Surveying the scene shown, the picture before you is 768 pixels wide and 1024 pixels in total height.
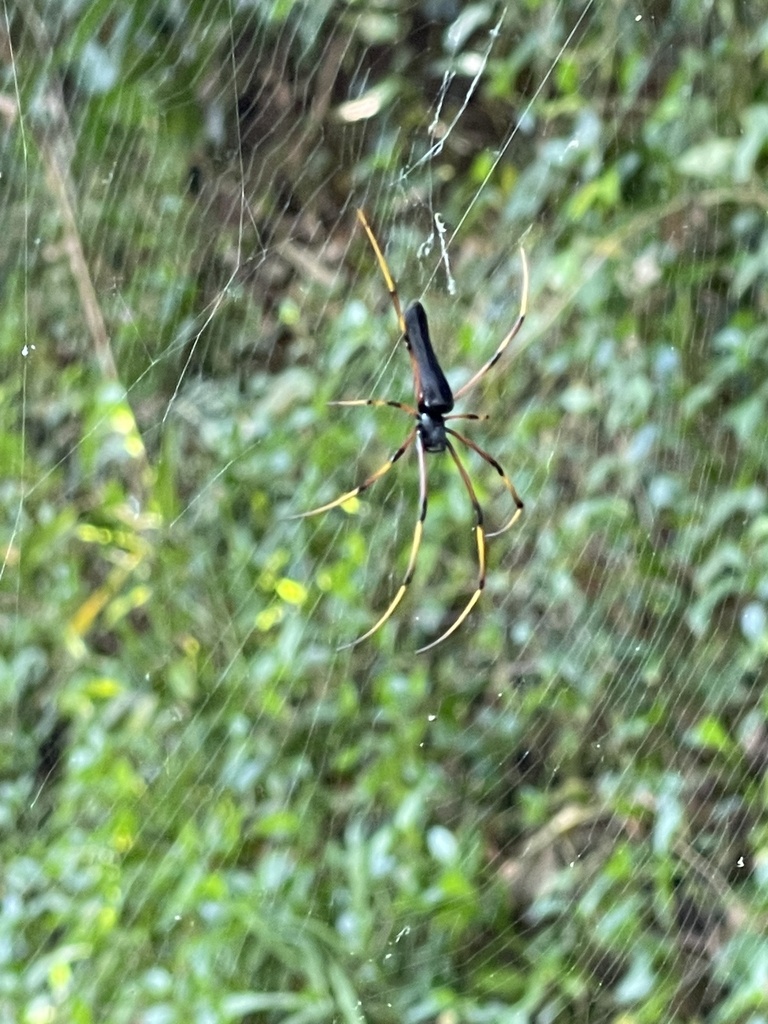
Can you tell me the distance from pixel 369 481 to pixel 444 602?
0.57 ft

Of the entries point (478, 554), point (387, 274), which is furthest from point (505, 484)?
point (387, 274)

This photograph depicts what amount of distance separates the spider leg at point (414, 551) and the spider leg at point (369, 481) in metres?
0.01

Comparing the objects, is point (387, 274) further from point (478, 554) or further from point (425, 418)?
point (478, 554)

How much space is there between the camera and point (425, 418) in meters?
0.82

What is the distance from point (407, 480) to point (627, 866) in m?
0.42

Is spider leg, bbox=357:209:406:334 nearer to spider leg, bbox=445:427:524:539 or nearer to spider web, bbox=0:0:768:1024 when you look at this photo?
spider web, bbox=0:0:768:1024

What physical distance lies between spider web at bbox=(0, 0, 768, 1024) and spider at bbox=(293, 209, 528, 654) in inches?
0.8

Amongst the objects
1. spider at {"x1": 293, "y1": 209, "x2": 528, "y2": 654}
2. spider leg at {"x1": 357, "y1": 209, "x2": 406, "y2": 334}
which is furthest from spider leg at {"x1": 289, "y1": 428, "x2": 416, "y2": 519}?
spider leg at {"x1": 357, "y1": 209, "x2": 406, "y2": 334}

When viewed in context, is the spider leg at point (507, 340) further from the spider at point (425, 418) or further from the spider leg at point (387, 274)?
the spider leg at point (387, 274)

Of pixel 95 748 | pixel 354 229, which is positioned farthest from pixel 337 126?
pixel 95 748

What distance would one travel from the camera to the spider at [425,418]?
707 millimetres

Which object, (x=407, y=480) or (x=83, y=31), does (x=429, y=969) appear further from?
(x=83, y=31)

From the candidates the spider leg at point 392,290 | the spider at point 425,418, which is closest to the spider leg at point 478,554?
the spider at point 425,418

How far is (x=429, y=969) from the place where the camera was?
0.90 m
